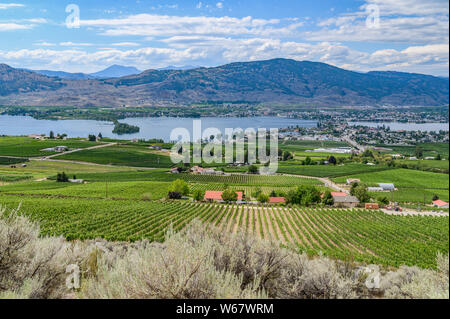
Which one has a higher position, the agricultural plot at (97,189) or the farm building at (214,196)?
the agricultural plot at (97,189)

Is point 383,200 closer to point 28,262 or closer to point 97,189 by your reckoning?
point 97,189

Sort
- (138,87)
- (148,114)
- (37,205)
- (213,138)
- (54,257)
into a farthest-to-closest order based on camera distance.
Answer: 1. (138,87)
2. (148,114)
3. (213,138)
4. (37,205)
5. (54,257)

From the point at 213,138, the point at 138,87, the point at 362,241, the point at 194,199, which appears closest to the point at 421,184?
the point at 362,241

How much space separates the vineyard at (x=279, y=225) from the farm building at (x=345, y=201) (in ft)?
6.77

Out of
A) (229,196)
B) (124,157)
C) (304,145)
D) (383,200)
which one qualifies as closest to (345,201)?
(383,200)

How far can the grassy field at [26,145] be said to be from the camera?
10.2m

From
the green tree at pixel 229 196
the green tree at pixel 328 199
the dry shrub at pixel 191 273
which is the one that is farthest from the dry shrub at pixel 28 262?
the green tree at pixel 328 199

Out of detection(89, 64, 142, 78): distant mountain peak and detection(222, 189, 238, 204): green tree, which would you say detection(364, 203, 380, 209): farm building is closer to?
detection(222, 189, 238, 204): green tree

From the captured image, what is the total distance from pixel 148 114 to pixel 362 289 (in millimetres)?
91496

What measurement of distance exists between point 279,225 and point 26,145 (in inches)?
421

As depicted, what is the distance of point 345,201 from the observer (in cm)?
2145

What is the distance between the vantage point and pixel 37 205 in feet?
36.2

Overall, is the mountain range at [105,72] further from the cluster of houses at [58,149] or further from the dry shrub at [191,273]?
the dry shrub at [191,273]
